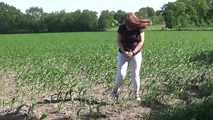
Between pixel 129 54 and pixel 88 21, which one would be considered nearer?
pixel 129 54

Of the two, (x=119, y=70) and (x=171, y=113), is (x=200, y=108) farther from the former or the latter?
(x=119, y=70)

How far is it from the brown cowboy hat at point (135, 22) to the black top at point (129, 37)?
114 mm

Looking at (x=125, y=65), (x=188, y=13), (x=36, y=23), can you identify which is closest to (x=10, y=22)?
(x=36, y=23)

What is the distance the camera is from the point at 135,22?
1036 cm

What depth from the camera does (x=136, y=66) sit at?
10.6m

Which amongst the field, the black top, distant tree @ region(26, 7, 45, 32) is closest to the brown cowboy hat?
the black top

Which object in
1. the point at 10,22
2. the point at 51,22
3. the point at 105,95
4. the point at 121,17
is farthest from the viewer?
the point at 10,22

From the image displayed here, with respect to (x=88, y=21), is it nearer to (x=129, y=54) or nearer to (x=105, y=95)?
(x=105, y=95)

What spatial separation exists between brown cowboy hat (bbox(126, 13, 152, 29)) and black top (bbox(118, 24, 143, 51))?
11cm

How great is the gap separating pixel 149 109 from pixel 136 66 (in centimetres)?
107

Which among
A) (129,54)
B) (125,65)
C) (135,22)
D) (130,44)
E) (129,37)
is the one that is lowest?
(125,65)

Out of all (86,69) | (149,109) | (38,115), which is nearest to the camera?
(38,115)

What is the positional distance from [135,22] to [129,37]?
332 millimetres

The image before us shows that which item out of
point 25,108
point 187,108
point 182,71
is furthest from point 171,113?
point 182,71
